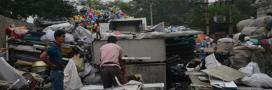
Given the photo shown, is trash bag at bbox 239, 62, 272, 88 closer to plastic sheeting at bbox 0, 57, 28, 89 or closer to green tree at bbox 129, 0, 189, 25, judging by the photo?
plastic sheeting at bbox 0, 57, 28, 89

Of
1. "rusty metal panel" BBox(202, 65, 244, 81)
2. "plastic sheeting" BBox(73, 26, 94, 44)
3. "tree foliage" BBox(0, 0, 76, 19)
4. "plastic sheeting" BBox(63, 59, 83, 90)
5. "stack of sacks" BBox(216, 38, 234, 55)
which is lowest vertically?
"plastic sheeting" BBox(63, 59, 83, 90)

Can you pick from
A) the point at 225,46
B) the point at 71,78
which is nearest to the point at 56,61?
the point at 71,78

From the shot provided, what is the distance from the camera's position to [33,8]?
3356 cm

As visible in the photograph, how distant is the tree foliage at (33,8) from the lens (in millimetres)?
31356

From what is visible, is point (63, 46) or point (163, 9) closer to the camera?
point (63, 46)

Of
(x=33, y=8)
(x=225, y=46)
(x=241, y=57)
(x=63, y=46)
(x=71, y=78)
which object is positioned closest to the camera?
(x=71, y=78)

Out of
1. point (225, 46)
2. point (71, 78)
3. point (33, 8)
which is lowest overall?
point (71, 78)

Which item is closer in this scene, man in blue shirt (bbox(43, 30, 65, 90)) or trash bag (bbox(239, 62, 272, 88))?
man in blue shirt (bbox(43, 30, 65, 90))

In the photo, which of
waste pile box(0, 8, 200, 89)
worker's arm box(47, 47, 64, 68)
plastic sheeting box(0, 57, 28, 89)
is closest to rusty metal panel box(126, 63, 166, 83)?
waste pile box(0, 8, 200, 89)

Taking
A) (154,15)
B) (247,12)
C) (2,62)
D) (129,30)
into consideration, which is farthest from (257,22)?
(154,15)

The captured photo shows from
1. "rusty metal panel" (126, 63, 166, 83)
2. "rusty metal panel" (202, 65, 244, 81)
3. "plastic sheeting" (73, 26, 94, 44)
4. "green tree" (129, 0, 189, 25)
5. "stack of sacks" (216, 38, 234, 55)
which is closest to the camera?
"rusty metal panel" (202, 65, 244, 81)

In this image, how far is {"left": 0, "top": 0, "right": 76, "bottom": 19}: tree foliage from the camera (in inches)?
1234

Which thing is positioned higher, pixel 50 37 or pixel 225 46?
pixel 50 37

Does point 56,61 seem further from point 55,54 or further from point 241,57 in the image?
point 241,57
